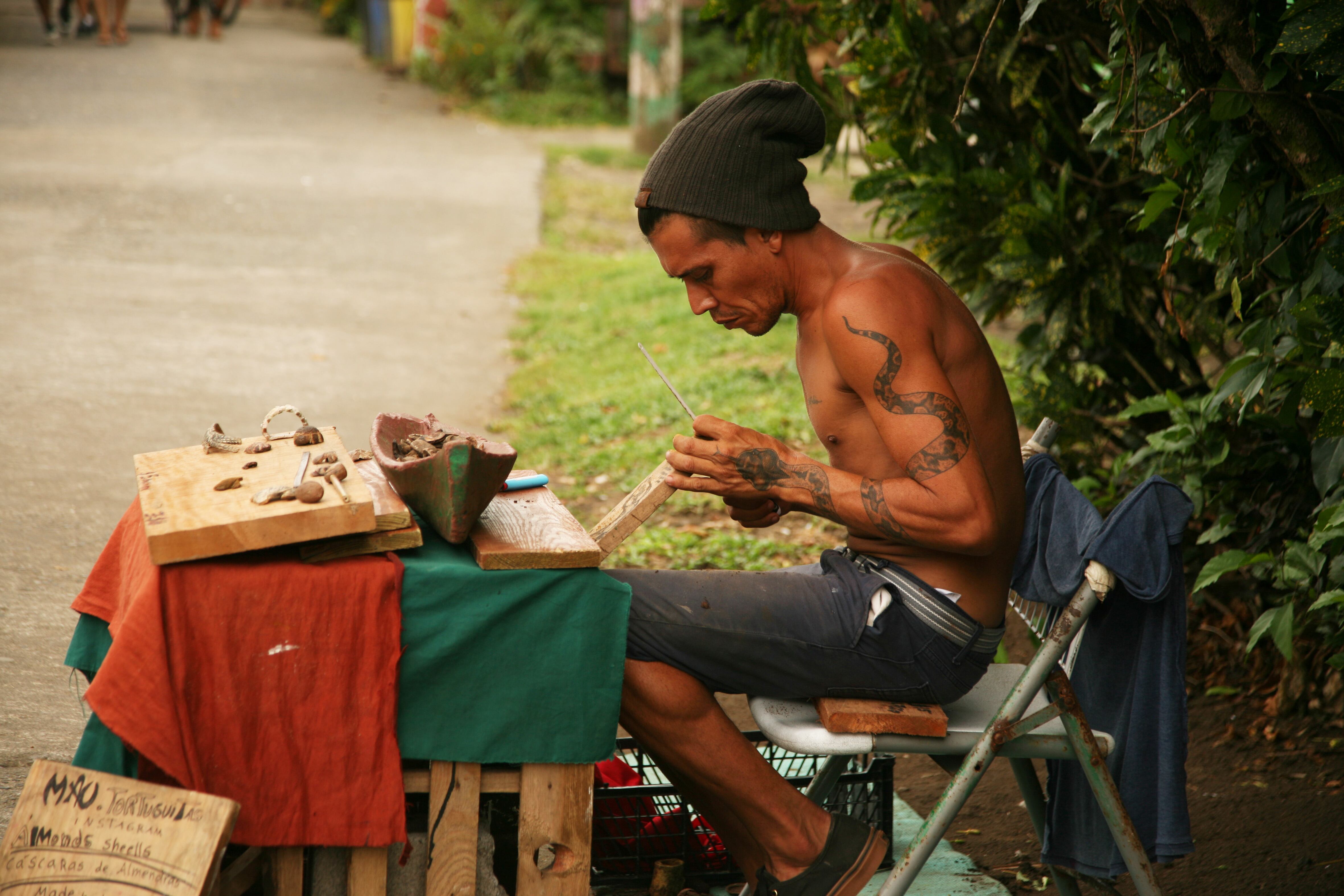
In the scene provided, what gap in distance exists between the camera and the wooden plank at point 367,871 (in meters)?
2.03

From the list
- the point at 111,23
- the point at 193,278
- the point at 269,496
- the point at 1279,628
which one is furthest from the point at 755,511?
the point at 111,23

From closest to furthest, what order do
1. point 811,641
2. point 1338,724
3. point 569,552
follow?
point 569,552, point 811,641, point 1338,724

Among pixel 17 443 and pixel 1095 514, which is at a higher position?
pixel 1095 514

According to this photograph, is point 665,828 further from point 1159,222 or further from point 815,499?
point 1159,222

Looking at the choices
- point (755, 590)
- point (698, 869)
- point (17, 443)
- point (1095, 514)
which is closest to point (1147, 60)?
point (1095, 514)

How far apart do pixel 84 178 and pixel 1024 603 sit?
9172mm

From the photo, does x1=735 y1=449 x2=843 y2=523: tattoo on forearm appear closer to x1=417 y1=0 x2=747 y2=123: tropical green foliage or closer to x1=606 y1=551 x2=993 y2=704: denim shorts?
x1=606 y1=551 x2=993 y2=704: denim shorts

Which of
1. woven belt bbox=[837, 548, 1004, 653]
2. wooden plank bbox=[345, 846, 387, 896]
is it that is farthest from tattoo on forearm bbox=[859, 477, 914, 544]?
wooden plank bbox=[345, 846, 387, 896]

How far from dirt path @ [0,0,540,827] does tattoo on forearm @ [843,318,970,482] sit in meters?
2.06

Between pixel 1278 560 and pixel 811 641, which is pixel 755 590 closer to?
pixel 811 641

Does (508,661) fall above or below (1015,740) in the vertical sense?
above

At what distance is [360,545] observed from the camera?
1.98 meters

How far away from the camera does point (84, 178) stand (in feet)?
31.2

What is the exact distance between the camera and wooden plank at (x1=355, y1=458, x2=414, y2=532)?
199cm
